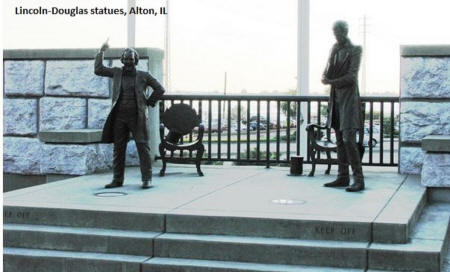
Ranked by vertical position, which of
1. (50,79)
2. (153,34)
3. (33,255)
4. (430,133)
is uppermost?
(153,34)

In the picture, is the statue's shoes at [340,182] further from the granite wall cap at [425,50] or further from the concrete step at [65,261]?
the concrete step at [65,261]

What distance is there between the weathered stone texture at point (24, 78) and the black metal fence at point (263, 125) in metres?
1.99

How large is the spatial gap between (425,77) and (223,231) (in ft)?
15.0

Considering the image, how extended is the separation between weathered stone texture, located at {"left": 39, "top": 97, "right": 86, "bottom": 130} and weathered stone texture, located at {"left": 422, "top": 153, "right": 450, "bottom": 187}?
5.30m

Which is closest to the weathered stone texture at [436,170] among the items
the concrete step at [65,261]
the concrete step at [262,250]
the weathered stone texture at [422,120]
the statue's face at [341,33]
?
the weathered stone texture at [422,120]

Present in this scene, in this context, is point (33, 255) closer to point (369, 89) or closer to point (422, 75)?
point (422, 75)

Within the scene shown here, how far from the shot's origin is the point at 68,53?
11.0 m

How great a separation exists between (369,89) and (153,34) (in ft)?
13.4

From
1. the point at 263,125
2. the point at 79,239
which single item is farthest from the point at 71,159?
the point at 79,239

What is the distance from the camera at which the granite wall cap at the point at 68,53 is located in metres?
10.9

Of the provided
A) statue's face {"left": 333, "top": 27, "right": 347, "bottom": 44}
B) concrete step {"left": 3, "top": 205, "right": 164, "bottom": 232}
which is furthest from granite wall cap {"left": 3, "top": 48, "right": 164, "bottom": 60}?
concrete step {"left": 3, "top": 205, "right": 164, "bottom": 232}

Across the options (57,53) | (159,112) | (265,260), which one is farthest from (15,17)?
(265,260)

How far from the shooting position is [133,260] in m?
6.07

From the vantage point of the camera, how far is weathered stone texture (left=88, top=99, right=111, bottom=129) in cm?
1088
